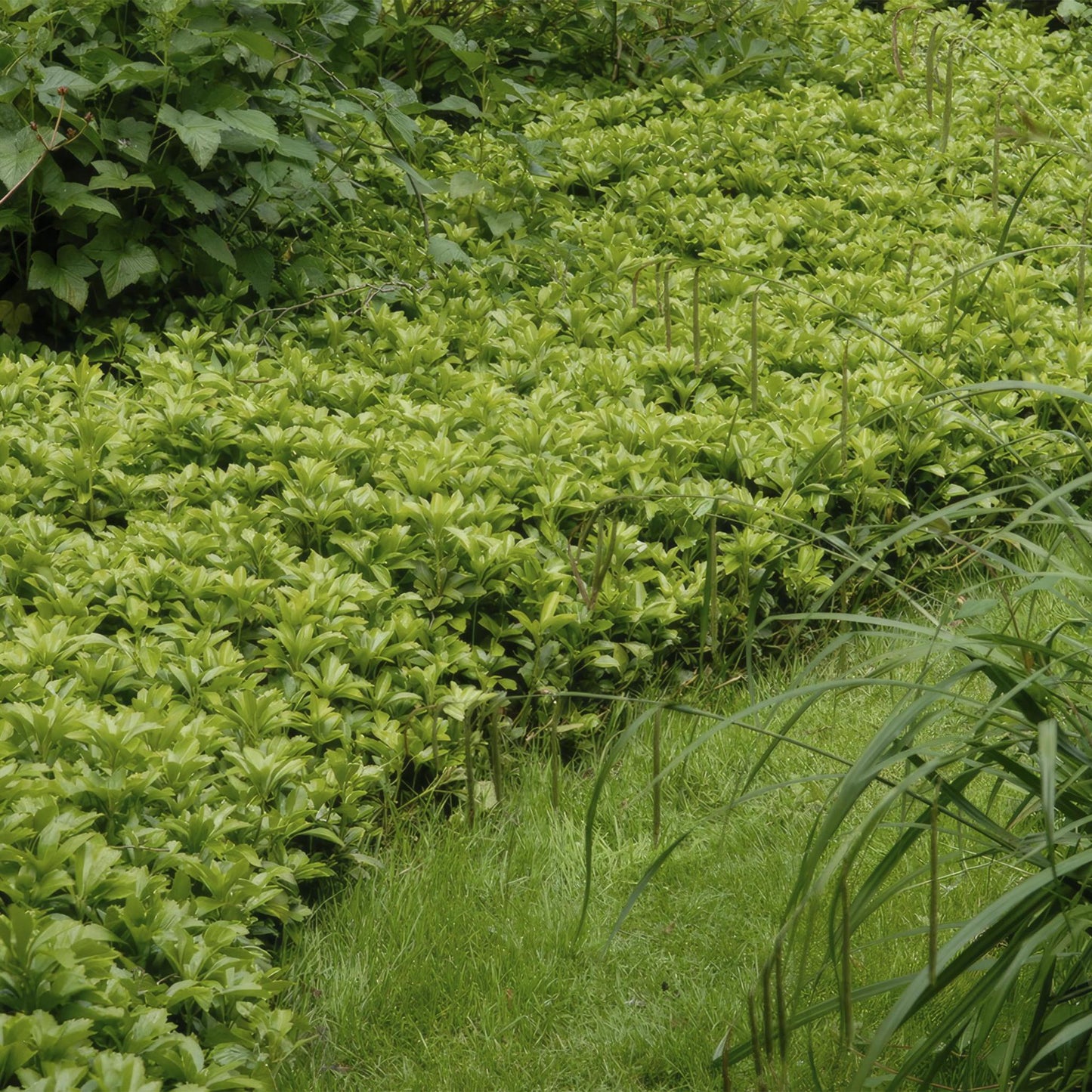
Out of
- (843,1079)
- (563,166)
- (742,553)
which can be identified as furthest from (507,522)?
(563,166)

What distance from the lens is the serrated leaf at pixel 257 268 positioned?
4332 mm

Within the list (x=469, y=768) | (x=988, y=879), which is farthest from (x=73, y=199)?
(x=988, y=879)

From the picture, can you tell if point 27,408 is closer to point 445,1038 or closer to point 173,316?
point 173,316

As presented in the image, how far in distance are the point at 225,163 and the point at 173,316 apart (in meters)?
0.53

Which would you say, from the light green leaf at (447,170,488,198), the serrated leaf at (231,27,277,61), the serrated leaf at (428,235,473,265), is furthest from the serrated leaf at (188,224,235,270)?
the light green leaf at (447,170,488,198)

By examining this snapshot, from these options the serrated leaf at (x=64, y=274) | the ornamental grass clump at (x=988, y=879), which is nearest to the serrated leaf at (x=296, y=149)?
the serrated leaf at (x=64, y=274)

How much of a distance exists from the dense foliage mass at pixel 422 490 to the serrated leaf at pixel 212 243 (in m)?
0.23

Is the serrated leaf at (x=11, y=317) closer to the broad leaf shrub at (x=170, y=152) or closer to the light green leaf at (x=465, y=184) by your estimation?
the broad leaf shrub at (x=170, y=152)

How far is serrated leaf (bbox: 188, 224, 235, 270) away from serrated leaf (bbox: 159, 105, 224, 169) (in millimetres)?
357

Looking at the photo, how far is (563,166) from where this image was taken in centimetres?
562

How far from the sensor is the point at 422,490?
3.22m

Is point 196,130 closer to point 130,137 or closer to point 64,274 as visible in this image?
point 130,137

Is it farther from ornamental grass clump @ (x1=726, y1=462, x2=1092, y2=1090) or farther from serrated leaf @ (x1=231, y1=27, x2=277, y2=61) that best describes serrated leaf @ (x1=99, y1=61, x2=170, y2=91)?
ornamental grass clump @ (x1=726, y1=462, x2=1092, y2=1090)

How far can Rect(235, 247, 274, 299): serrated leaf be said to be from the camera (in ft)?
14.2
